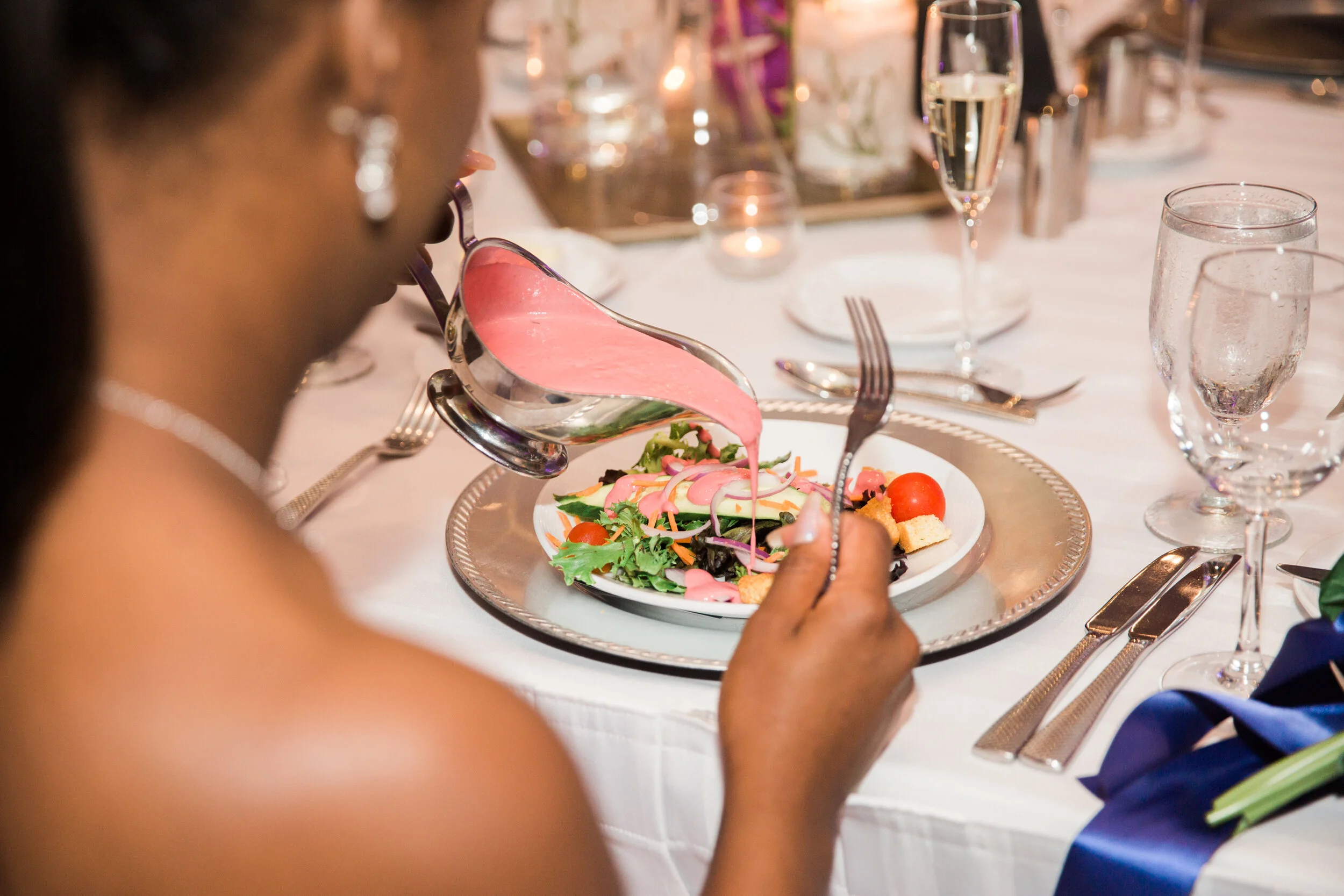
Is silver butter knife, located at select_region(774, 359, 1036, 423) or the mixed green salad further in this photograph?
silver butter knife, located at select_region(774, 359, 1036, 423)

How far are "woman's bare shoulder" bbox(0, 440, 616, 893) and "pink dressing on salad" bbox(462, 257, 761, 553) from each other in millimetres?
461

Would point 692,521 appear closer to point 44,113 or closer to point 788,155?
point 44,113

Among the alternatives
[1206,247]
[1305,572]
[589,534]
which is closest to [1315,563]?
[1305,572]

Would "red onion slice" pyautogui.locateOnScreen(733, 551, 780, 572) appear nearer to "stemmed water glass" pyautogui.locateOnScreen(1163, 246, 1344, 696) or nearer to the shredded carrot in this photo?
the shredded carrot

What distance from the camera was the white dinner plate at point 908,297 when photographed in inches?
68.2

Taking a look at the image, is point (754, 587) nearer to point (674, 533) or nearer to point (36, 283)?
point (674, 533)

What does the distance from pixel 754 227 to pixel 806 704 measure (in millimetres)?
1175

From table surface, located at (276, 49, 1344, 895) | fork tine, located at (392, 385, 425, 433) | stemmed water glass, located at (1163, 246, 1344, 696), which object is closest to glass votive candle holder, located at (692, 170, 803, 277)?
table surface, located at (276, 49, 1344, 895)

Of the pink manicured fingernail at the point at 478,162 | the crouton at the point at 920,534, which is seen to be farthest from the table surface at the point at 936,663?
the pink manicured fingernail at the point at 478,162

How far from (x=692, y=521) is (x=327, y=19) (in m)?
0.63

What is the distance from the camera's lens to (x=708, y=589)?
3.67 feet

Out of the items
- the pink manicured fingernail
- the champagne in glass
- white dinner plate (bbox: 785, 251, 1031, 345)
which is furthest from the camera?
white dinner plate (bbox: 785, 251, 1031, 345)

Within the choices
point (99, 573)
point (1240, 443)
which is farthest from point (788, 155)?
point (99, 573)

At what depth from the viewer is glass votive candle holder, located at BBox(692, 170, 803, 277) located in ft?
6.45
